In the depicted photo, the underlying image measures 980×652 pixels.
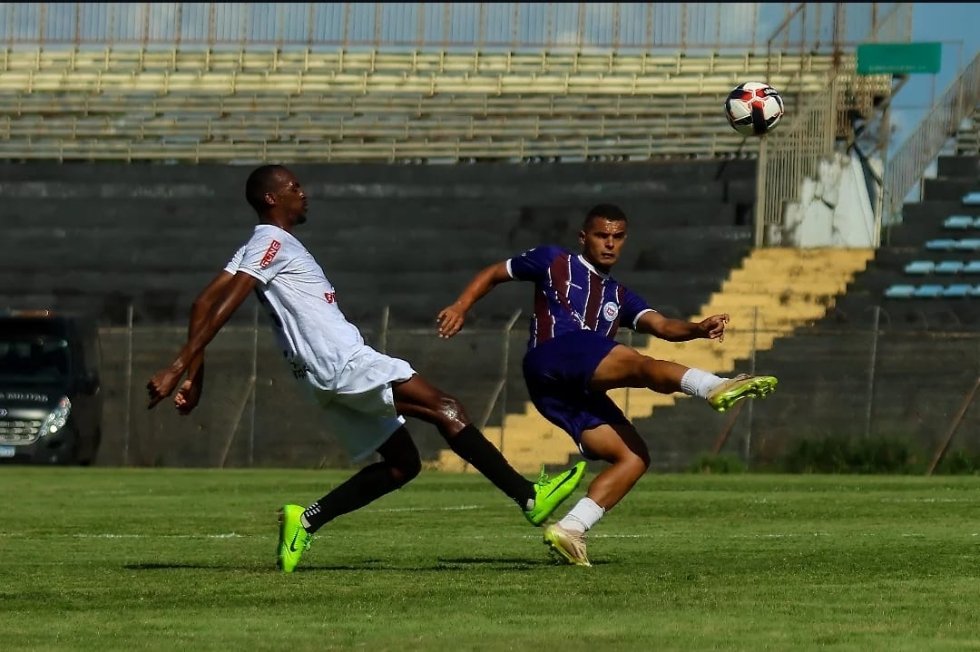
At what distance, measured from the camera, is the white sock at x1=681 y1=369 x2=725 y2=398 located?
881 centimetres

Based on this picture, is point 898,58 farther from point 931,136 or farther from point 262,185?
point 262,185

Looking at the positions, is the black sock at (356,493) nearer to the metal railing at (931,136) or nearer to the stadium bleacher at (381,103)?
the metal railing at (931,136)

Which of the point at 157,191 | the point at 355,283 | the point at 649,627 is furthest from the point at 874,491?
the point at 157,191

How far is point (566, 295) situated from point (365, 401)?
45.8 inches

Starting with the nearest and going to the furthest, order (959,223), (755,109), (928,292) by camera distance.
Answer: (755,109) → (928,292) → (959,223)

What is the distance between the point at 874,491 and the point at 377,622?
11149 millimetres

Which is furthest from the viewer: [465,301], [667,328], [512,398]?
[512,398]

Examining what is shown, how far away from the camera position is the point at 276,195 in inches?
366

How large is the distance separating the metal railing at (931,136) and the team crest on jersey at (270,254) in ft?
71.1

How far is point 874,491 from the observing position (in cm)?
1731

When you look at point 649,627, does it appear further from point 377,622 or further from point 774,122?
point 774,122

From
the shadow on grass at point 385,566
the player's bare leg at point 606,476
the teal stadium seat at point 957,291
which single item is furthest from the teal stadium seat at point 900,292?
the shadow on grass at point 385,566

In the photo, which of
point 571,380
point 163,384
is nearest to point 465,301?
point 571,380

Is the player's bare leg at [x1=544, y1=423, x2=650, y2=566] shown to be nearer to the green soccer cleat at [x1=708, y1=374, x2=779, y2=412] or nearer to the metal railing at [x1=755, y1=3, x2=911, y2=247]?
the green soccer cleat at [x1=708, y1=374, x2=779, y2=412]
